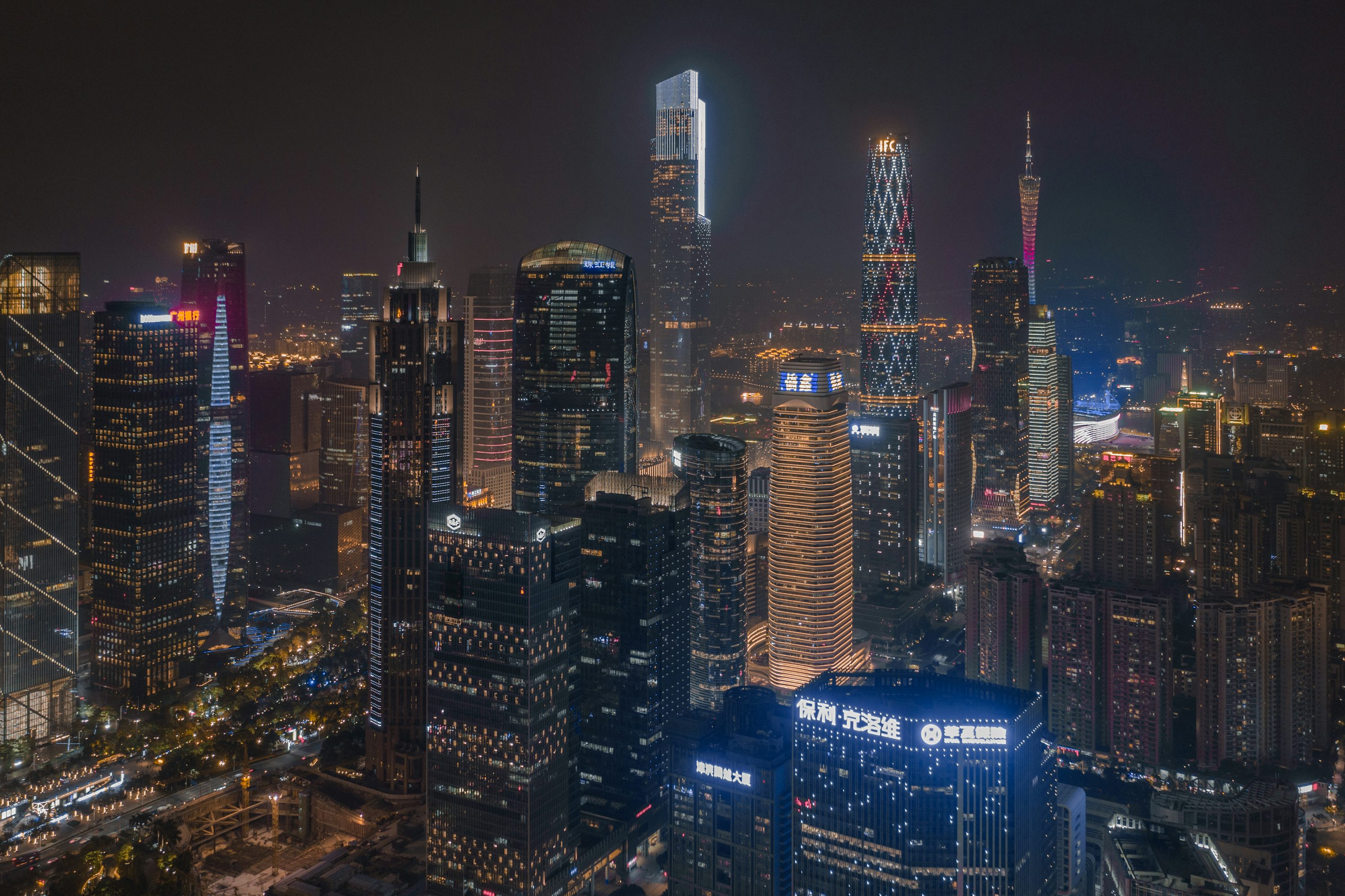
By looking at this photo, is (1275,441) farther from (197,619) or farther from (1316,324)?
(197,619)

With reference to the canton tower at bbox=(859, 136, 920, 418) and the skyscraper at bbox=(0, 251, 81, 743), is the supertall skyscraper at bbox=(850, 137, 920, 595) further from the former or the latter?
the skyscraper at bbox=(0, 251, 81, 743)

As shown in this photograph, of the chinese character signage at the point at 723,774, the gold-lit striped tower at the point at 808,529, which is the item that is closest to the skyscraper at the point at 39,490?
the chinese character signage at the point at 723,774

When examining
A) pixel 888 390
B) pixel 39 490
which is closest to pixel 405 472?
pixel 39 490

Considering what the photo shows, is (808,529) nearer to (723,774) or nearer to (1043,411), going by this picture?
(723,774)

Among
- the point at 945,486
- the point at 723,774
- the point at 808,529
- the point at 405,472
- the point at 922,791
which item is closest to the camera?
the point at 922,791

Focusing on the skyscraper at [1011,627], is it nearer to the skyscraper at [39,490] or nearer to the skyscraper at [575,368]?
the skyscraper at [575,368]

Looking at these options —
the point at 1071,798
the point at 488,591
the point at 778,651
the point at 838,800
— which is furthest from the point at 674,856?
the point at 778,651

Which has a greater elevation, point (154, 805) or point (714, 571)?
point (714, 571)
